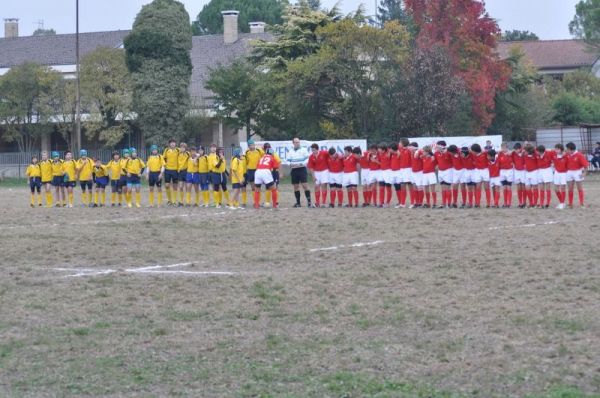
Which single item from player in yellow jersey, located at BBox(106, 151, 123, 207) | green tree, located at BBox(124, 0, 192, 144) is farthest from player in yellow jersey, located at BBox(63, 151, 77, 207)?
green tree, located at BBox(124, 0, 192, 144)

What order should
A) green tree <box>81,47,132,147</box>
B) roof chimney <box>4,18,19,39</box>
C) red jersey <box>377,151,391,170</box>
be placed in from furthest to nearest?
roof chimney <box>4,18,19,39</box> < green tree <box>81,47,132,147</box> < red jersey <box>377,151,391,170</box>

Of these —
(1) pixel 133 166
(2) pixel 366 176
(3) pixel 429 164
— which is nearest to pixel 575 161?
(3) pixel 429 164

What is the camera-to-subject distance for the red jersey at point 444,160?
26016 mm

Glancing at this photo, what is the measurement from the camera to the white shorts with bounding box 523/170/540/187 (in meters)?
25.3

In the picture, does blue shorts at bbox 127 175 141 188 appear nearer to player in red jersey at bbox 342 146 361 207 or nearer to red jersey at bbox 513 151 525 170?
player in red jersey at bbox 342 146 361 207

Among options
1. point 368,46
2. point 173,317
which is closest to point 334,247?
point 173,317

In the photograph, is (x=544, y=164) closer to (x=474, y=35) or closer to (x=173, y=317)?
(x=173, y=317)

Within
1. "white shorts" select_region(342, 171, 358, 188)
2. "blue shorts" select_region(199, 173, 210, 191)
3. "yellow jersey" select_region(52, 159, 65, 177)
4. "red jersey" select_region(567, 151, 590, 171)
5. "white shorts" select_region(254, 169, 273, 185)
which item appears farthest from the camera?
"yellow jersey" select_region(52, 159, 65, 177)

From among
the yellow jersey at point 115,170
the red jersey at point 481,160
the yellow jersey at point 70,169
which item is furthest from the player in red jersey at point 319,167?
the yellow jersey at point 70,169

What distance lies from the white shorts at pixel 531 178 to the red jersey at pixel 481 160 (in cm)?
100

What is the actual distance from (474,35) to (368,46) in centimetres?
501

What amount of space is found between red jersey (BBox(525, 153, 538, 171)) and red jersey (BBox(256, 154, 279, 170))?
6.11m

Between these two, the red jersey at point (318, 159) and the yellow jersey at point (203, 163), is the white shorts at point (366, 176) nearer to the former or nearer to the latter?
the red jersey at point (318, 159)

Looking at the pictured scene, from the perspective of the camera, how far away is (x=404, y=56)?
158ft
